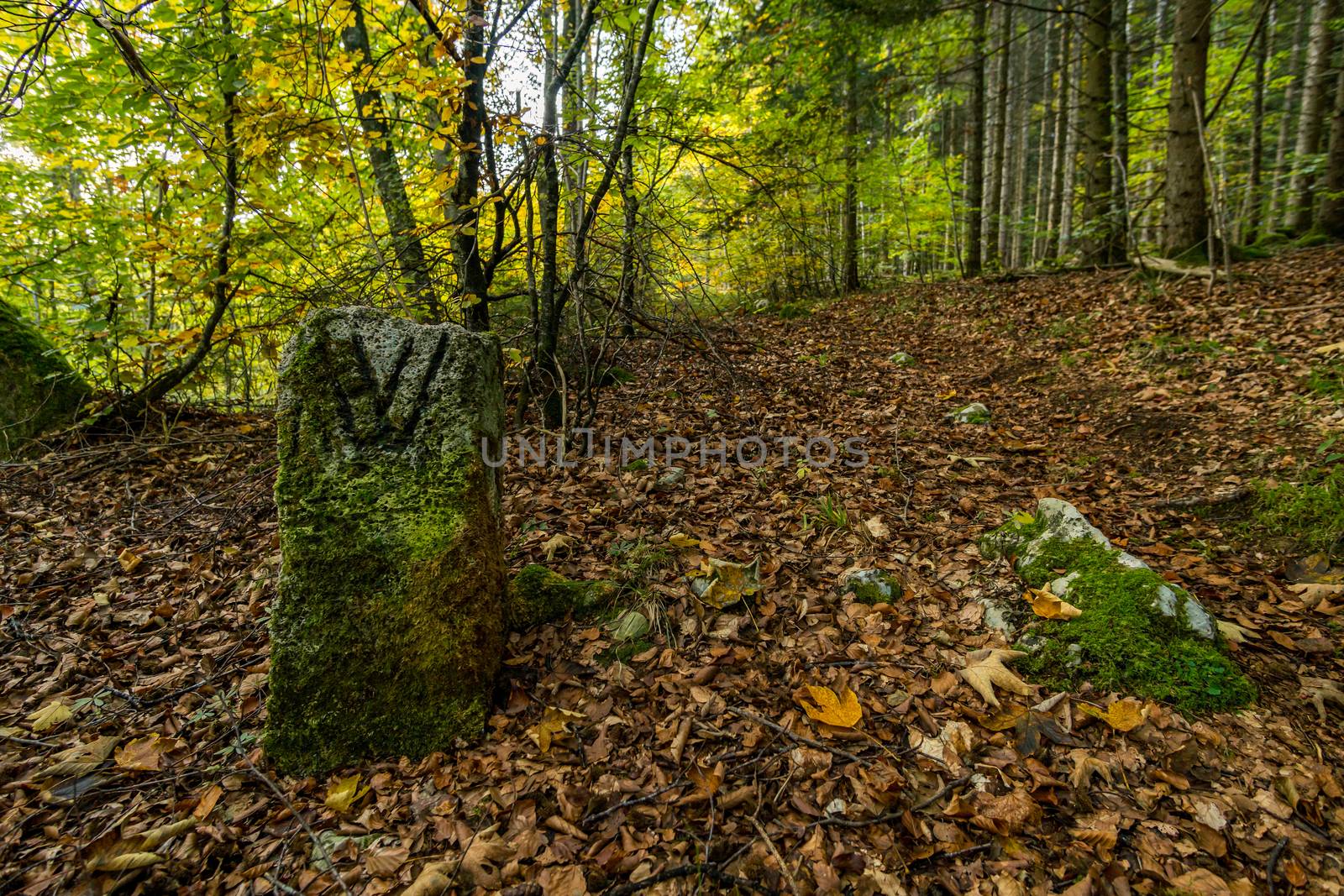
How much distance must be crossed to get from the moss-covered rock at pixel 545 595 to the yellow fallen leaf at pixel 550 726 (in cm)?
58

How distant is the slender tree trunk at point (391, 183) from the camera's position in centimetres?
443

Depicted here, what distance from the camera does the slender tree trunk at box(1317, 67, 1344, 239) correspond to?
23.2ft

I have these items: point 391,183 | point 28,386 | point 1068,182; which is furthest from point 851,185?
point 28,386

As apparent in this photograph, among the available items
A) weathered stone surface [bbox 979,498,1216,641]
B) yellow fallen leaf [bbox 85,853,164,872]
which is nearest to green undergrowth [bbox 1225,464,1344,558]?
weathered stone surface [bbox 979,498,1216,641]

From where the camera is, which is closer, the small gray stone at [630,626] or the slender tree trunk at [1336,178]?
the small gray stone at [630,626]

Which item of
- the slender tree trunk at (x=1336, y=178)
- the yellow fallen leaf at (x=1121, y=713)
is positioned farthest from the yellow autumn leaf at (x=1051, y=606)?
the slender tree trunk at (x=1336, y=178)

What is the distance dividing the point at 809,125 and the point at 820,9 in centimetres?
249

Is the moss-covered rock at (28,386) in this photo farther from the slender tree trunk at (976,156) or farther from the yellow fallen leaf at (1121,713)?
the slender tree trunk at (976,156)

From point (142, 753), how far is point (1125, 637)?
454cm

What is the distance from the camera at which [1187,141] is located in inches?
262

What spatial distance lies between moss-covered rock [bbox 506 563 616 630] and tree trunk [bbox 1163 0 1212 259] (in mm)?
8418

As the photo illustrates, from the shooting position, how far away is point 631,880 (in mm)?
1862

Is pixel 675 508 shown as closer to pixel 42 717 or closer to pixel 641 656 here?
pixel 641 656

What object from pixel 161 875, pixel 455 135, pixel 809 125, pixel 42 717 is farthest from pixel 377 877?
pixel 809 125
